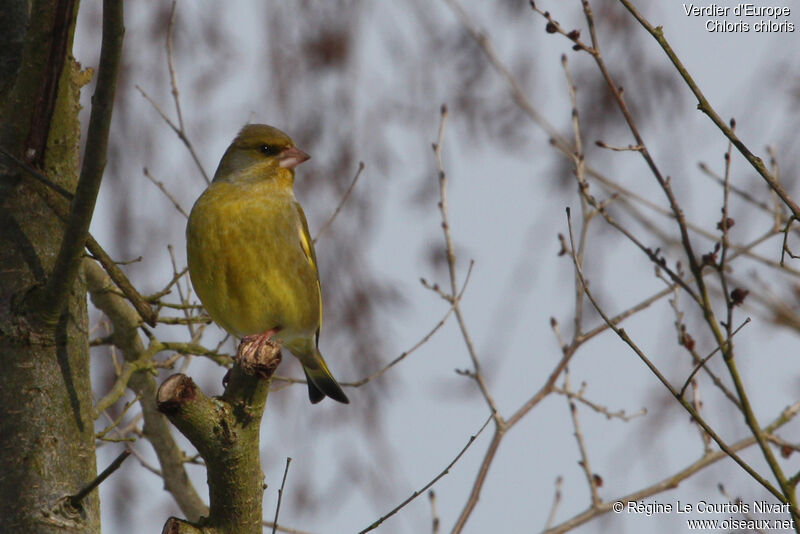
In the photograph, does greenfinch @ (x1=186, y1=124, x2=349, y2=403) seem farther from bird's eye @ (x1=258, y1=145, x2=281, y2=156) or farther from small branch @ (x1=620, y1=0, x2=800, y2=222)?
small branch @ (x1=620, y1=0, x2=800, y2=222)

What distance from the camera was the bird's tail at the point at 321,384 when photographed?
4531 millimetres

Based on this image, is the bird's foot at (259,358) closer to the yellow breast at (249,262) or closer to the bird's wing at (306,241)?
the yellow breast at (249,262)

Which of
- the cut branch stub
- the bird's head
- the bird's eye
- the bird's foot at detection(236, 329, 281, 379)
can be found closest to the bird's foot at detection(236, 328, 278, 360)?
the bird's foot at detection(236, 329, 281, 379)

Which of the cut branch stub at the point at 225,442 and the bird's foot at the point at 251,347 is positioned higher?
the bird's foot at the point at 251,347

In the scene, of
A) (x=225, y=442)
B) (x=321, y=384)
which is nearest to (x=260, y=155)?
(x=321, y=384)

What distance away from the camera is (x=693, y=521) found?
145 inches

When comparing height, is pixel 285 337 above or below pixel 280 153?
below

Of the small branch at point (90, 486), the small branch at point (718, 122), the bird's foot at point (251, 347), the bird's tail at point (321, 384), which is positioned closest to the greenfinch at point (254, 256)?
the bird's tail at point (321, 384)

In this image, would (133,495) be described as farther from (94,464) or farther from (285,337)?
(94,464)

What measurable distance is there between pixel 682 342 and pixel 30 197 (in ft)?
7.61

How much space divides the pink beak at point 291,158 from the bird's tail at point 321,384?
0.89m

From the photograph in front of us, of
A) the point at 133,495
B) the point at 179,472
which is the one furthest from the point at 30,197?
the point at 133,495

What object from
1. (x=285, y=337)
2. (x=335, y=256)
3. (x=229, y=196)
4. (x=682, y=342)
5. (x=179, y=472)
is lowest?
(x=682, y=342)

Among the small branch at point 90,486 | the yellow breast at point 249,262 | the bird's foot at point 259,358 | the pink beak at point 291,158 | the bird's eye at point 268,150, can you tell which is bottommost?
the small branch at point 90,486
